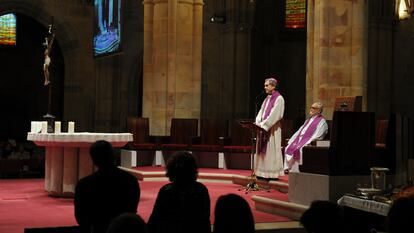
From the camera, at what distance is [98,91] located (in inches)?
838

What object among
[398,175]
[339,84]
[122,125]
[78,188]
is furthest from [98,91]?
[78,188]

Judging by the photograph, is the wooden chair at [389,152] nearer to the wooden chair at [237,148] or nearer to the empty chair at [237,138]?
the wooden chair at [237,148]

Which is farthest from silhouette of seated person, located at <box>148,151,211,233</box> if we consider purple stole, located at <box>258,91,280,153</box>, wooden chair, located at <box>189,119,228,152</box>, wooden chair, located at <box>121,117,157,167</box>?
wooden chair, located at <box>189,119,228,152</box>

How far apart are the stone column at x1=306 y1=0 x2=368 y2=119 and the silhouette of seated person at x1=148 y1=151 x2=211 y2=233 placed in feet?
23.2

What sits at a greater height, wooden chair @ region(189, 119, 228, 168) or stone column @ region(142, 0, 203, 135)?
stone column @ region(142, 0, 203, 135)

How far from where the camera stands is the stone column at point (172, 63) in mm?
14211

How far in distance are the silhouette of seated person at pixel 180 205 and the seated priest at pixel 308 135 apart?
5995 mm

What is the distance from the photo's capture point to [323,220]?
11.0ft

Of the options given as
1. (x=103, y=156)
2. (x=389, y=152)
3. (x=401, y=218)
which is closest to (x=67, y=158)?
(x=389, y=152)

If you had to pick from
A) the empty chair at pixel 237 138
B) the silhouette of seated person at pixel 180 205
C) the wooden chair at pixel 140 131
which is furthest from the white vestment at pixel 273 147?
the silhouette of seated person at pixel 180 205

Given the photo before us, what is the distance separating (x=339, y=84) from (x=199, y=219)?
7273 millimetres

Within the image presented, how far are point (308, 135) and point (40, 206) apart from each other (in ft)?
13.8

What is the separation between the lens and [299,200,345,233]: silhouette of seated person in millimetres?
3359

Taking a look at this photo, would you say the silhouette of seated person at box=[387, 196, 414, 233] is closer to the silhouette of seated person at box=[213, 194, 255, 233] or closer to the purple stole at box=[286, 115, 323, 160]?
the silhouette of seated person at box=[213, 194, 255, 233]
